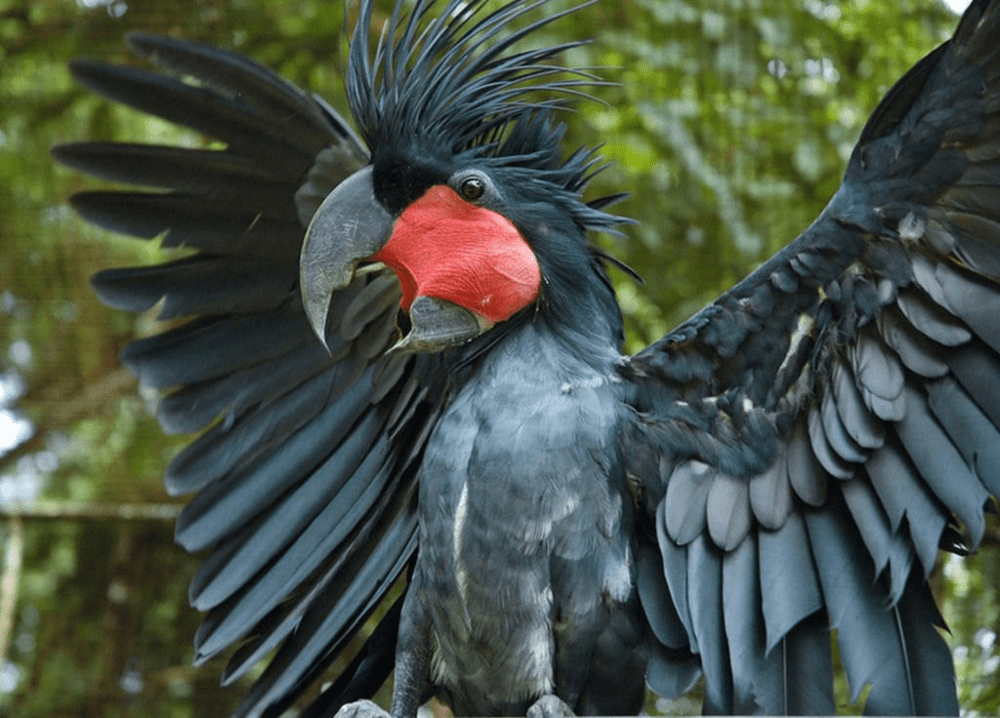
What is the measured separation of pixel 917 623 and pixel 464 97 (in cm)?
115

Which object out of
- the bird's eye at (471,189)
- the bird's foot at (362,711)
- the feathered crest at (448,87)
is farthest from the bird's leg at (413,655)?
the feathered crest at (448,87)

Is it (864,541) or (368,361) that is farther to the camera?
(368,361)

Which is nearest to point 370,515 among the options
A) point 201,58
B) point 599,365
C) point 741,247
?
point 599,365

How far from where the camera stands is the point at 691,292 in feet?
12.5

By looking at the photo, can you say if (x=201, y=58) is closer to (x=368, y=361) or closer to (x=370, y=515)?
(x=368, y=361)

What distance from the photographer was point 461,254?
7.12ft

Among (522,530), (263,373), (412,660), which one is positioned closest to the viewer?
(522,530)

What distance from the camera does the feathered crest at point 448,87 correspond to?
7.30 feet

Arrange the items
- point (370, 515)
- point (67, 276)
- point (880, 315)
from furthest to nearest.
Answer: point (67, 276) → point (370, 515) → point (880, 315)

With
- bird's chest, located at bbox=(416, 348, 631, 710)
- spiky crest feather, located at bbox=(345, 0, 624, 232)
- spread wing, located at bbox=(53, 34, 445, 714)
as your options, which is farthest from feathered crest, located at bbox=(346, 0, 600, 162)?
bird's chest, located at bbox=(416, 348, 631, 710)

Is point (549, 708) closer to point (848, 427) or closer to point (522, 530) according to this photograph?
point (522, 530)

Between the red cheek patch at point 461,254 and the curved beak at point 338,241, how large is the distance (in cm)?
3

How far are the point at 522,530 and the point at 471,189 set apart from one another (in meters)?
0.58

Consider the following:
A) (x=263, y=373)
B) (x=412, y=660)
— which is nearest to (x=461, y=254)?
(x=263, y=373)
